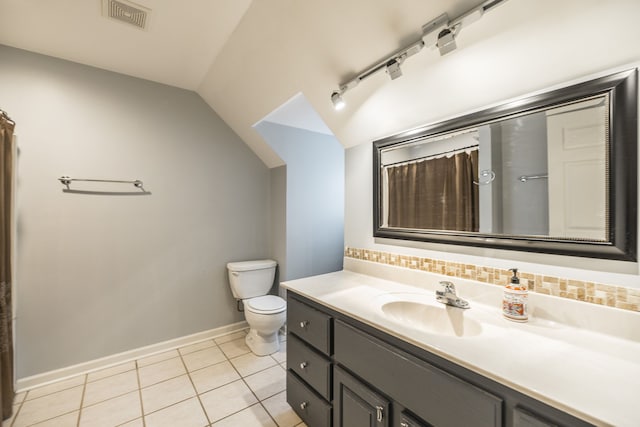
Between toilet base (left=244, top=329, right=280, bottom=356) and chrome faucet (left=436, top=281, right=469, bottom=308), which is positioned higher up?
chrome faucet (left=436, top=281, right=469, bottom=308)

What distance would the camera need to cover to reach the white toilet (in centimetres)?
231

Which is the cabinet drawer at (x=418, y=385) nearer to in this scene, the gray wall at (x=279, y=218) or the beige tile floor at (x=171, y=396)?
the beige tile floor at (x=171, y=396)

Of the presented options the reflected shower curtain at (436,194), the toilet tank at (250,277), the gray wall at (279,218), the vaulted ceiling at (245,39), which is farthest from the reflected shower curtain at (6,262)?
the reflected shower curtain at (436,194)

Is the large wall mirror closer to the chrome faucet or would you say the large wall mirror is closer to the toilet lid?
the chrome faucet

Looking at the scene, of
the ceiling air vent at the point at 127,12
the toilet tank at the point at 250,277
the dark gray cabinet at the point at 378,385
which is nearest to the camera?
the dark gray cabinet at the point at 378,385

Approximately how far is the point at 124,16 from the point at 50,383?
8.61 feet

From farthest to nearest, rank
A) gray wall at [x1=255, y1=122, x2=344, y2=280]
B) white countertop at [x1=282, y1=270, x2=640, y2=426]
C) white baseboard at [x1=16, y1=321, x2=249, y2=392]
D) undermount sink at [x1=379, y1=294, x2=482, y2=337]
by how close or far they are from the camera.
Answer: gray wall at [x1=255, y1=122, x2=344, y2=280], white baseboard at [x1=16, y1=321, x2=249, y2=392], undermount sink at [x1=379, y1=294, x2=482, y2=337], white countertop at [x1=282, y1=270, x2=640, y2=426]

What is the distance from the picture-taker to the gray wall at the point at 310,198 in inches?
106

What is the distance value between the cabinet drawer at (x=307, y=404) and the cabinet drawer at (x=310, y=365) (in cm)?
4

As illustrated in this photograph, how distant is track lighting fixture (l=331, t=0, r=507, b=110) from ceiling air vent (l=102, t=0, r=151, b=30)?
1.42 metres

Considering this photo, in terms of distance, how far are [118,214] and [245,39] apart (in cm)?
175

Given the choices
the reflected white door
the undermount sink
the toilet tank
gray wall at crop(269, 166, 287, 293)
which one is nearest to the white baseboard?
the toilet tank

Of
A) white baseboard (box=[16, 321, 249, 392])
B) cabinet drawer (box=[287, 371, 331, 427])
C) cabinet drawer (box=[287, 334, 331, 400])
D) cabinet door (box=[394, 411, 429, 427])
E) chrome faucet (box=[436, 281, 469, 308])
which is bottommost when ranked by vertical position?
white baseboard (box=[16, 321, 249, 392])

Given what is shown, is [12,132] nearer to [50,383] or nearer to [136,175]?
[136,175]
